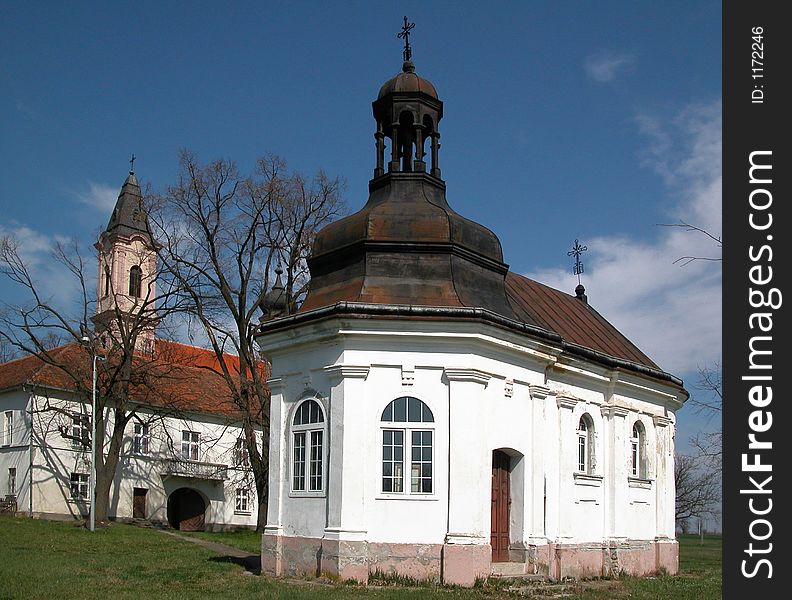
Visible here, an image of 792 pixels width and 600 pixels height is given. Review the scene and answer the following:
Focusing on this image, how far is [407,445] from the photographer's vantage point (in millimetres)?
17031

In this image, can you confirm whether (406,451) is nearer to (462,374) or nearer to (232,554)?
(462,374)

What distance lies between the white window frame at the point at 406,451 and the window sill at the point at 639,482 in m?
7.11

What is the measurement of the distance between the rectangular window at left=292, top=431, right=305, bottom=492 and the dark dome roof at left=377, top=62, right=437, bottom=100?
7.60 m

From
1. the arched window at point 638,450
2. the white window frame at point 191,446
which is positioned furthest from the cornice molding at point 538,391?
the white window frame at point 191,446

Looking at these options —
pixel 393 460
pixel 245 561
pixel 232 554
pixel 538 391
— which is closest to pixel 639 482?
pixel 538 391

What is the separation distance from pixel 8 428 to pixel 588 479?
29.9m

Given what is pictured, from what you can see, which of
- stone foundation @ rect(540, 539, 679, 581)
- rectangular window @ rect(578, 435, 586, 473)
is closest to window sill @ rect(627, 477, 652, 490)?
stone foundation @ rect(540, 539, 679, 581)

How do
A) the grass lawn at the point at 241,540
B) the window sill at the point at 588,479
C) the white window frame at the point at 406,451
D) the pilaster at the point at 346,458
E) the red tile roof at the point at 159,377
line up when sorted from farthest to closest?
the red tile roof at the point at 159,377, the grass lawn at the point at 241,540, the window sill at the point at 588,479, the white window frame at the point at 406,451, the pilaster at the point at 346,458

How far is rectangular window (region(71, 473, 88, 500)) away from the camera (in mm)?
40812

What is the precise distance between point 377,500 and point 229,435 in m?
32.4

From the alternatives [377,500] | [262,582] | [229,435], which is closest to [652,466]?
[377,500]

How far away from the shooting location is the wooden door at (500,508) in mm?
18125

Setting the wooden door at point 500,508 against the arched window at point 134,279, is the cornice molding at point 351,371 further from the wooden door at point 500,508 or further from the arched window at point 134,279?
the arched window at point 134,279
